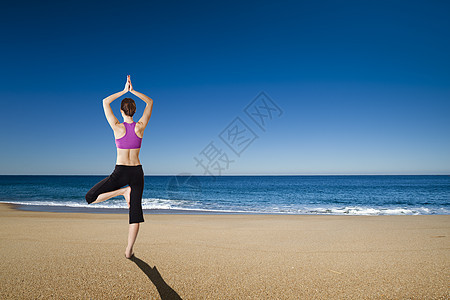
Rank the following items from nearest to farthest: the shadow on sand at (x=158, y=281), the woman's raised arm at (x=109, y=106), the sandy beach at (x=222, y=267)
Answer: the shadow on sand at (x=158, y=281) < the sandy beach at (x=222, y=267) < the woman's raised arm at (x=109, y=106)

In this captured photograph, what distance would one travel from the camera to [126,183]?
334 centimetres

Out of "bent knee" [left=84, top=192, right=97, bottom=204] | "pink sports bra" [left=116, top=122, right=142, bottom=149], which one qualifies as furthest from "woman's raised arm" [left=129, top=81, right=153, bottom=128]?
"bent knee" [left=84, top=192, right=97, bottom=204]

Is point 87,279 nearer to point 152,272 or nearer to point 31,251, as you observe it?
point 152,272

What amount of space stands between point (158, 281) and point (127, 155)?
153 cm

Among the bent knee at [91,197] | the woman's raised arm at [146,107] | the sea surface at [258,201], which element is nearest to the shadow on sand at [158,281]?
the bent knee at [91,197]

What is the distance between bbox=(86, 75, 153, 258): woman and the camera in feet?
10.7

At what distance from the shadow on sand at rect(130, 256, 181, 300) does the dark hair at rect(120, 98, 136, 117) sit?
200 centimetres

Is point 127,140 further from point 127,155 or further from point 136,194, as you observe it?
point 136,194

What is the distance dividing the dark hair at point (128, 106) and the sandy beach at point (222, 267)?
201cm

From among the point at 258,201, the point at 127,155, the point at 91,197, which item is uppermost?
the point at 127,155

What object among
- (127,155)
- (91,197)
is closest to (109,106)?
(127,155)

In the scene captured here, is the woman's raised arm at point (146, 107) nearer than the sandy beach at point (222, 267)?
No

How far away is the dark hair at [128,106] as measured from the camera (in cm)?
335

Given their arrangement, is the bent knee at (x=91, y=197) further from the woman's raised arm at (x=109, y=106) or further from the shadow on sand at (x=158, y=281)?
the shadow on sand at (x=158, y=281)
